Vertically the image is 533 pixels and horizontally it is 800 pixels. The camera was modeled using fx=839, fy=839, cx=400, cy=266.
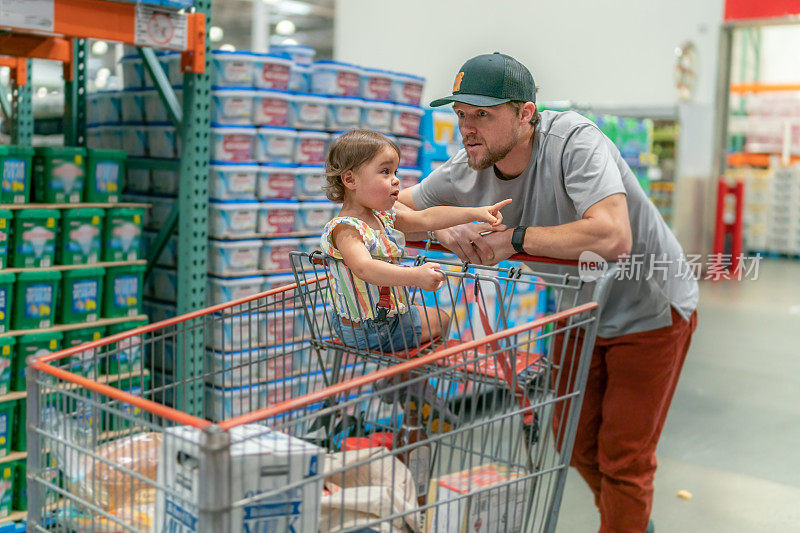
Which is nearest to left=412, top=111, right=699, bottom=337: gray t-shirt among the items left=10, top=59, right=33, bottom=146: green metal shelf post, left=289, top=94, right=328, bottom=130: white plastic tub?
left=289, top=94, right=328, bottom=130: white plastic tub

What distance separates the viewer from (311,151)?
419 cm

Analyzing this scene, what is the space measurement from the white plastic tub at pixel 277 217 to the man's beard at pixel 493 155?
1.90 meters

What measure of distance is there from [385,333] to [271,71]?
2.23m

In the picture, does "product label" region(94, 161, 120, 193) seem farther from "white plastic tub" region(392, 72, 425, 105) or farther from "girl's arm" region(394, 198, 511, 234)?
"white plastic tub" region(392, 72, 425, 105)

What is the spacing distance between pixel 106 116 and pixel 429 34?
9.29 m

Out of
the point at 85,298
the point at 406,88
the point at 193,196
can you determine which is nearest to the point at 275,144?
the point at 193,196

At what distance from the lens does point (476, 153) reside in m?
2.24

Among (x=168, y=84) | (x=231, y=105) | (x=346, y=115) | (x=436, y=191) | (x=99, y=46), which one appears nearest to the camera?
(x=436, y=191)

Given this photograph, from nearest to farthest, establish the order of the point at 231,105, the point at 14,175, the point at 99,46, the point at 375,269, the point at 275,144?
the point at 375,269, the point at 14,175, the point at 231,105, the point at 275,144, the point at 99,46

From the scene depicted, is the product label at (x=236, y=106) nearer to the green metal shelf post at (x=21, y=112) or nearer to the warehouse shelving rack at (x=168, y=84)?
the warehouse shelving rack at (x=168, y=84)

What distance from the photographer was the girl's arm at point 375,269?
6.08 feet

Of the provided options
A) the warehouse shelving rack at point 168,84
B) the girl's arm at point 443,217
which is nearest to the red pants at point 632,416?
the girl's arm at point 443,217

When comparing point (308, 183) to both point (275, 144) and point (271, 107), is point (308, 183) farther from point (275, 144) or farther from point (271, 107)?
point (271, 107)

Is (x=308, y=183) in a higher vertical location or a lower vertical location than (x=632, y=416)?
higher
